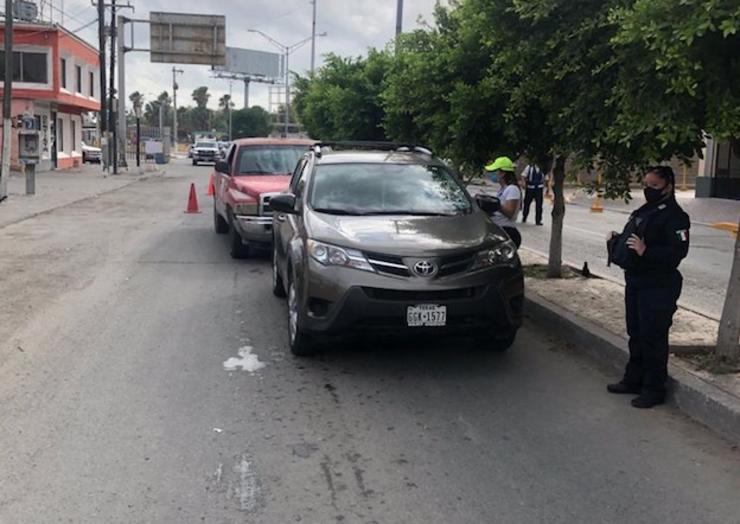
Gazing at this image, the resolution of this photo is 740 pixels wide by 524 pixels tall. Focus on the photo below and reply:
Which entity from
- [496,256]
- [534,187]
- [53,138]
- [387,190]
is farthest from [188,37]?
[496,256]

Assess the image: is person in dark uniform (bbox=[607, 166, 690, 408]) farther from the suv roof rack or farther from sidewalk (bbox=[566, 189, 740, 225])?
sidewalk (bbox=[566, 189, 740, 225])

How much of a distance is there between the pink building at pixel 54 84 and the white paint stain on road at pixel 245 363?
33.1 m

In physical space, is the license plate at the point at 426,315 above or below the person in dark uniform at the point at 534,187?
below

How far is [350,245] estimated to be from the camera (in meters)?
6.04

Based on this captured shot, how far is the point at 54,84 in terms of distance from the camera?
36188 millimetres

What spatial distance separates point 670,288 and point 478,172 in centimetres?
524

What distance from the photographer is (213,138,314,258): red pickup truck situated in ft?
36.2

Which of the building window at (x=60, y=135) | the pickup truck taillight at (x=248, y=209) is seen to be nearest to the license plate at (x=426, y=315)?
the pickup truck taillight at (x=248, y=209)

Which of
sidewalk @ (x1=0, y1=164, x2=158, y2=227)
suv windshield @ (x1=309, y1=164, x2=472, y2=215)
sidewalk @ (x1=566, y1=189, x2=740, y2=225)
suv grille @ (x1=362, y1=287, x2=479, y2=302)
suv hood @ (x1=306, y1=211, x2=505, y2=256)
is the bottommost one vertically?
sidewalk @ (x1=0, y1=164, x2=158, y2=227)

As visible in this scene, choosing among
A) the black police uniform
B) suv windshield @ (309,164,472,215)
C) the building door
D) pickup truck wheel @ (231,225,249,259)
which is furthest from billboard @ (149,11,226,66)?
the black police uniform

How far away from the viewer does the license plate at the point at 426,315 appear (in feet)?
19.1

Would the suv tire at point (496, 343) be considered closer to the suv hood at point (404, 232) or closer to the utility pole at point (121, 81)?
the suv hood at point (404, 232)

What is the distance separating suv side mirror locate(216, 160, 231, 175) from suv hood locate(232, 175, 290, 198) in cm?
49

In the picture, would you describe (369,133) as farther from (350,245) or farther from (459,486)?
(459,486)
